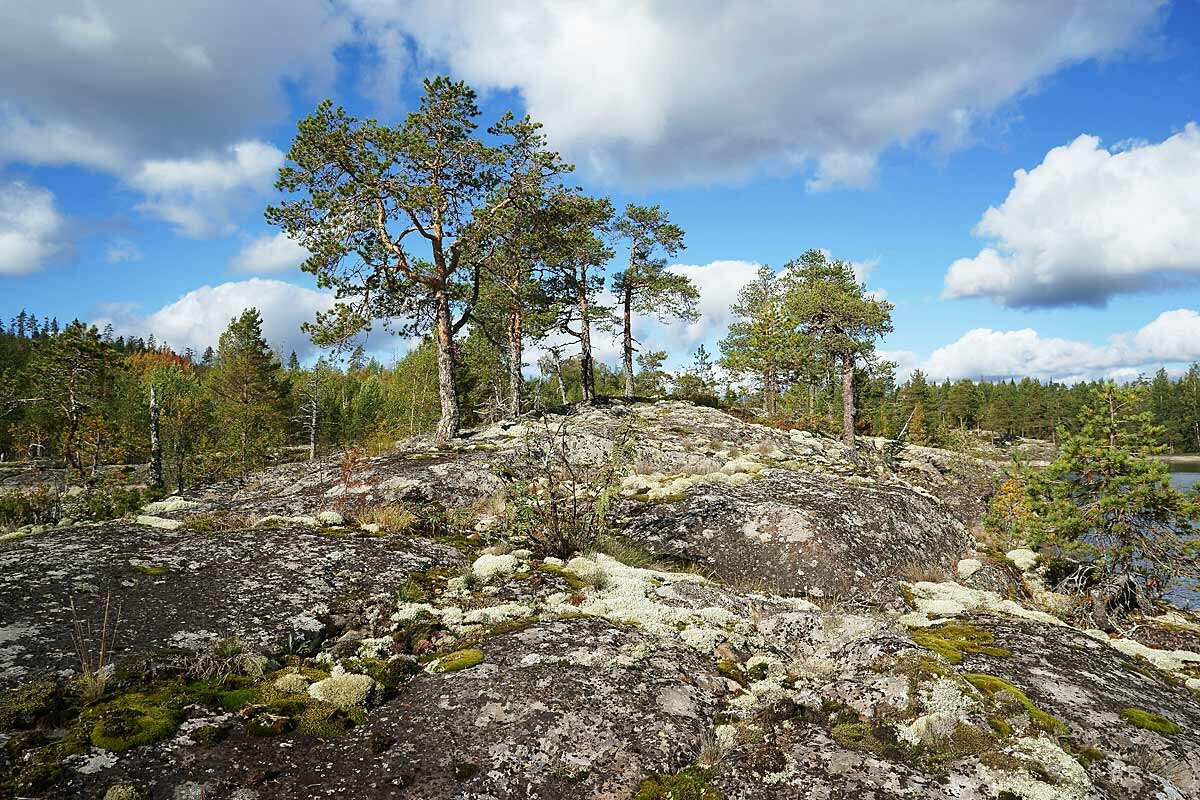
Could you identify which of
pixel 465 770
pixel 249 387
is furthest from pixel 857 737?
pixel 249 387

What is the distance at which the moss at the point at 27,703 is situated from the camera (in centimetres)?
379

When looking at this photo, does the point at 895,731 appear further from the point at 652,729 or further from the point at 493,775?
the point at 493,775

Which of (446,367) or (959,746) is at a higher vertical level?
(446,367)

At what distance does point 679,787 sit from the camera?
3.95 metres

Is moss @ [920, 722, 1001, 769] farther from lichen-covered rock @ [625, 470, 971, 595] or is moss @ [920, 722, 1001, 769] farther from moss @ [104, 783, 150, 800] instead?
moss @ [104, 783, 150, 800]

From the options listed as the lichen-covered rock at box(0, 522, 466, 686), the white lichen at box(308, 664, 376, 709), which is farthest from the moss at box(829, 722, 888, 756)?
the lichen-covered rock at box(0, 522, 466, 686)

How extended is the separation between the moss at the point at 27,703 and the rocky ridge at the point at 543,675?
18 mm

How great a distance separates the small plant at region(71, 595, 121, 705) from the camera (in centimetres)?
427

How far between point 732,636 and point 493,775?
3099 mm

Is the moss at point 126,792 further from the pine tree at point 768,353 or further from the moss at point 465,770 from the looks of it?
the pine tree at point 768,353

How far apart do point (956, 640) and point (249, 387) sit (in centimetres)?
4750

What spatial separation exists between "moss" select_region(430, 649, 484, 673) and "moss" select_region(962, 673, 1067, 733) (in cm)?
437

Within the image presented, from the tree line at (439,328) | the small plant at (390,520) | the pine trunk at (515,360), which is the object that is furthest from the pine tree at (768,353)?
the small plant at (390,520)

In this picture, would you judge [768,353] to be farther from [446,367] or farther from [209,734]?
[209,734]
